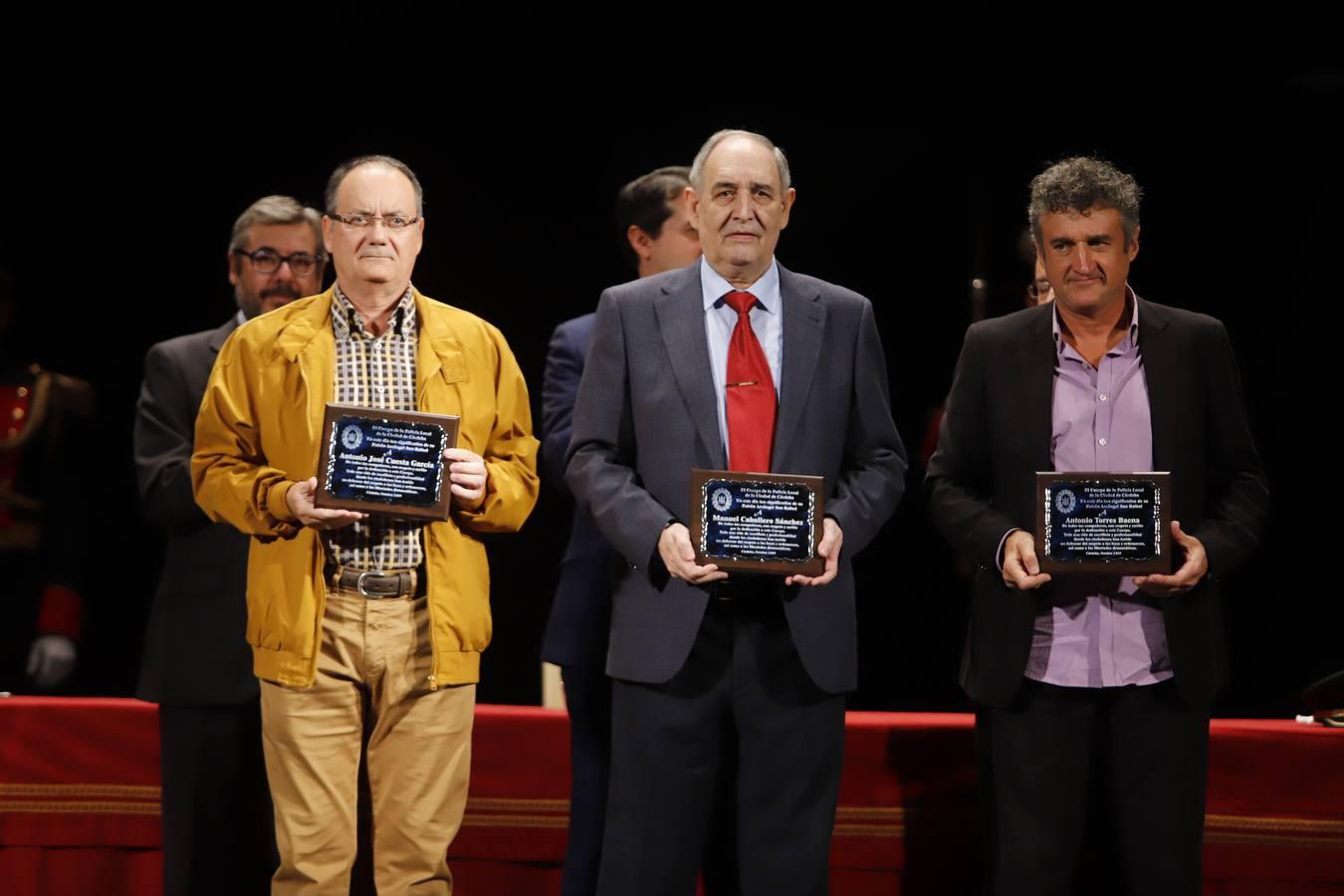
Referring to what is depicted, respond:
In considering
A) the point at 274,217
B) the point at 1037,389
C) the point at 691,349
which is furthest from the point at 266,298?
the point at 1037,389

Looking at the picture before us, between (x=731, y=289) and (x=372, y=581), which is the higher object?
(x=731, y=289)

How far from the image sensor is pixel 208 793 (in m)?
3.45

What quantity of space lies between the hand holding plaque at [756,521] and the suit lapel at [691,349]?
181mm

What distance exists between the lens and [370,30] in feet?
17.0

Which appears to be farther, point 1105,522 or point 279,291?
point 279,291

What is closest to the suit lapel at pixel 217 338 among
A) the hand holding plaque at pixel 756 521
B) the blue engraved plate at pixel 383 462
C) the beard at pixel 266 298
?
the beard at pixel 266 298

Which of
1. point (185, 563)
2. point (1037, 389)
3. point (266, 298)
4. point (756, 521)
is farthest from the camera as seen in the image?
point (266, 298)

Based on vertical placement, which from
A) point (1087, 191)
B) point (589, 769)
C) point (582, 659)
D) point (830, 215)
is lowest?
point (589, 769)

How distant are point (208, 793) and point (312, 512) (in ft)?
3.05

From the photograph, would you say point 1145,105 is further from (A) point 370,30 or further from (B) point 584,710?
(B) point 584,710

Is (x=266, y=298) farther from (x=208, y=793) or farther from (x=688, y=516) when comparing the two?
(x=688, y=516)

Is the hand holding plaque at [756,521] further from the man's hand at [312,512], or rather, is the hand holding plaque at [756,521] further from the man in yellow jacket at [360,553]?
the man's hand at [312,512]

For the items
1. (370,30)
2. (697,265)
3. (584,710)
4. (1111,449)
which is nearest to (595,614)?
(584,710)

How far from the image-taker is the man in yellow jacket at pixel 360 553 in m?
2.98
